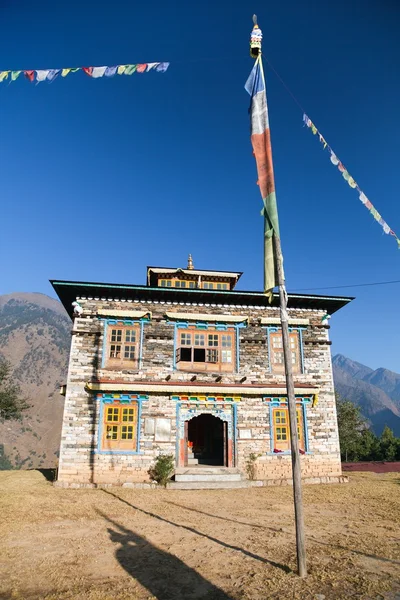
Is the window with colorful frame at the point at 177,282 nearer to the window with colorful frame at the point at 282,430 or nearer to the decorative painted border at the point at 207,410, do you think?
the decorative painted border at the point at 207,410

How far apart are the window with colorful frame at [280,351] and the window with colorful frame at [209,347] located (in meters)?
1.82

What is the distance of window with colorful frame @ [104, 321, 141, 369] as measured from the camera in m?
17.5

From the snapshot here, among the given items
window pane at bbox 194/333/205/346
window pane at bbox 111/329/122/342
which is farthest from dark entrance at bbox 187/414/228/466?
window pane at bbox 111/329/122/342

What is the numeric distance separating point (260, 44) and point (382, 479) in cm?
1826

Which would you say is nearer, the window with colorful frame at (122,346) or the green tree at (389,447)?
the window with colorful frame at (122,346)

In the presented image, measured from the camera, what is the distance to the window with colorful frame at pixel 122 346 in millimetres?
17516

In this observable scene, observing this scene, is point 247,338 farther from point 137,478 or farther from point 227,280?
point 137,478

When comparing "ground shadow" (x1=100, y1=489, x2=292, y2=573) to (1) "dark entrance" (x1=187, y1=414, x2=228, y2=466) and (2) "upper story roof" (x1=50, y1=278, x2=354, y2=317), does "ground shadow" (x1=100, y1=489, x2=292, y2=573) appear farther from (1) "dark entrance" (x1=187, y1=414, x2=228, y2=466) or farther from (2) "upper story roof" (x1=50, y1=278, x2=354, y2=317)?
(1) "dark entrance" (x1=187, y1=414, x2=228, y2=466)

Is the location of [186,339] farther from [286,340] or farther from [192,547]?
[286,340]

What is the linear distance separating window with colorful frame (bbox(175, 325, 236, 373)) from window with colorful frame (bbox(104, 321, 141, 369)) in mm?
1904

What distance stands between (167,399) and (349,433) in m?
26.5

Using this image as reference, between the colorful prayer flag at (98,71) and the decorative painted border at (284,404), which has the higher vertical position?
the colorful prayer flag at (98,71)

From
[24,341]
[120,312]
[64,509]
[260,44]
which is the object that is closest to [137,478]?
[64,509]

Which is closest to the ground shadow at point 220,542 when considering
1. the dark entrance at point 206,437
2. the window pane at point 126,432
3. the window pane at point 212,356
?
the window pane at point 126,432
